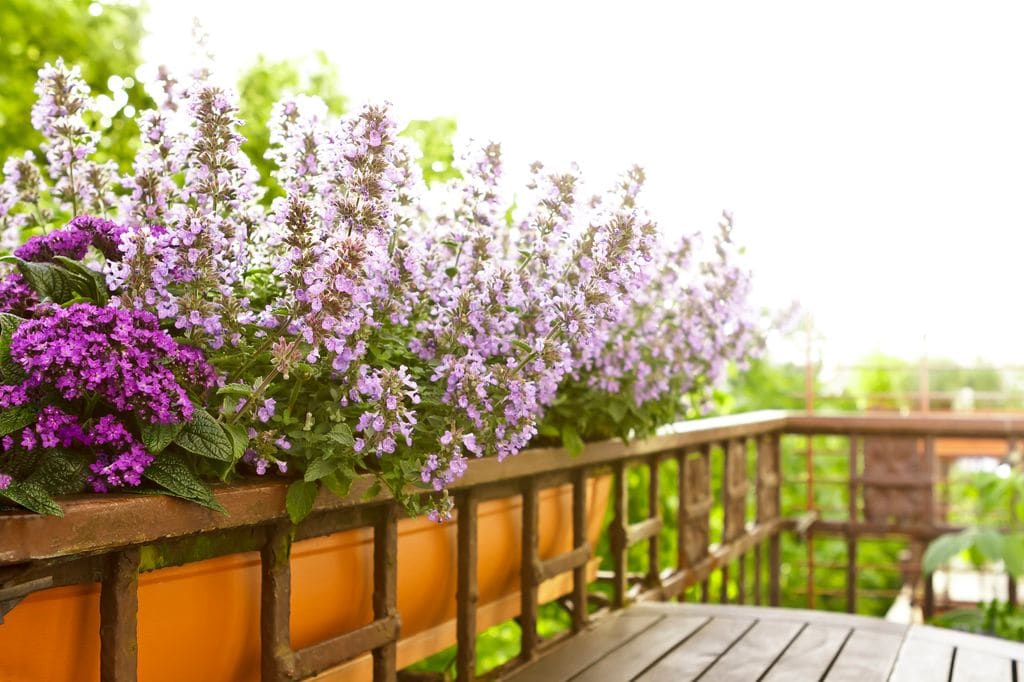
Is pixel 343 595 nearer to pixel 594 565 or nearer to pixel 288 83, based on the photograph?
pixel 594 565

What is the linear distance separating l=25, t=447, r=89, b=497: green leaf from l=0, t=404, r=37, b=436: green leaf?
0.14ft

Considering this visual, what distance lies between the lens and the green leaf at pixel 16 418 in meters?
1.06

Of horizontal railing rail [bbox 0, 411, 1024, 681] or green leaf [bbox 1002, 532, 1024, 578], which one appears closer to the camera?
horizontal railing rail [bbox 0, 411, 1024, 681]

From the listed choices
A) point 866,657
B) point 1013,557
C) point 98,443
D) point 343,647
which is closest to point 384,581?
point 343,647

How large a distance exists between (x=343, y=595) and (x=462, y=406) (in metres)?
0.36

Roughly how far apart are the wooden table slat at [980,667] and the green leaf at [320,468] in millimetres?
1277

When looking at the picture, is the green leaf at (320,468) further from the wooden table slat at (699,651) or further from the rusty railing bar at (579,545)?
the rusty railing bar at (579,545)

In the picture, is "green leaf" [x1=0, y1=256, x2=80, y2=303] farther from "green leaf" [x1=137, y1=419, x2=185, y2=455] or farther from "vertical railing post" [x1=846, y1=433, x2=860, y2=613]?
"vertical railing post" [x1=846, y1=433, x2=860, y2=613]

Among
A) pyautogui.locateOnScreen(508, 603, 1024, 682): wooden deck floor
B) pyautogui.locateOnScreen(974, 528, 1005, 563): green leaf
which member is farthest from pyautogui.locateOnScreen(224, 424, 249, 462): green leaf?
pyautogui.locateOnScreen(974, 528, 1005, 563): green leaf

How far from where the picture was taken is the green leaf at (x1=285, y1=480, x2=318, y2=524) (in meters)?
1.29

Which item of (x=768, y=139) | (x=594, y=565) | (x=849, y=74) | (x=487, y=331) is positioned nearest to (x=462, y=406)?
(x=487, y=331)

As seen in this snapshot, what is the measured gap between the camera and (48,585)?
40.1 inches

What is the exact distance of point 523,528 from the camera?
2.03 metres

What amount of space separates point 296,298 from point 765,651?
136cm
